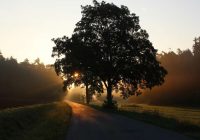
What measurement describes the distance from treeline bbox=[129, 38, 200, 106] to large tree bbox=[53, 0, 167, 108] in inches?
1695

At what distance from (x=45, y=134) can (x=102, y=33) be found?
48.0 metres

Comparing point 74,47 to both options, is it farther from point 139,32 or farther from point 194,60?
point 194,60

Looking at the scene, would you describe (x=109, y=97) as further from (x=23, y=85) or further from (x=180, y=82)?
(x=23, y=85)

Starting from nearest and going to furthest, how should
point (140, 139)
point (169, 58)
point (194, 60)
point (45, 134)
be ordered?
point (140, 139) → point (45, 134) → point (194, 60) → point (169, 58)

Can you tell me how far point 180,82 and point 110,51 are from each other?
204 feet

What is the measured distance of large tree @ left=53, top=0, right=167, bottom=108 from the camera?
7331cm

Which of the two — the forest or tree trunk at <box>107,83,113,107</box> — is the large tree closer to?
tree trunk at <box>107,83,113,107</box>

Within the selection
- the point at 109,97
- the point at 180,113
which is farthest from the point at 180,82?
the point at 180,113

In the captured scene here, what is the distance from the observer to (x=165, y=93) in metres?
139

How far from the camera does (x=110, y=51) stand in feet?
243

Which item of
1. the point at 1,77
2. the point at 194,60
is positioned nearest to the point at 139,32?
the point at 194,60

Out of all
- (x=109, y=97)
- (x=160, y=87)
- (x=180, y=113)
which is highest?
(x=160, y=87)

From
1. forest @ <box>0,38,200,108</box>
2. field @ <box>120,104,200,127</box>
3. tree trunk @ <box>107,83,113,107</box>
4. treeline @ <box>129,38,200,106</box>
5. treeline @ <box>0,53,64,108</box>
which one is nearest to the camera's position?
field @ <box>120,104,200,127</box>

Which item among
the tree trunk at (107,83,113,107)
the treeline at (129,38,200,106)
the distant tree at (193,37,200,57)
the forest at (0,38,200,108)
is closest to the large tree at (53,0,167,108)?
the tree trunk at (107,83,113,107)
